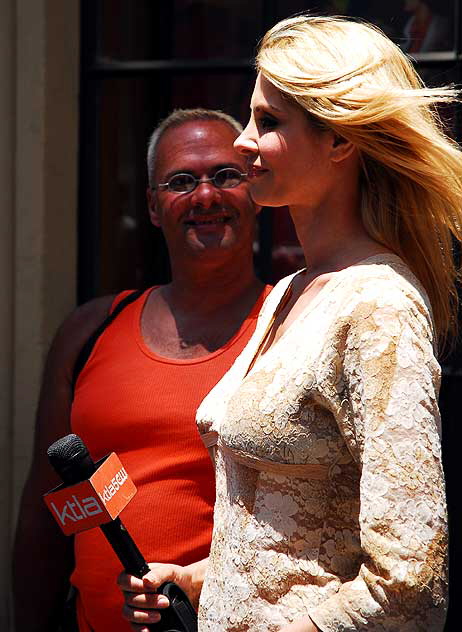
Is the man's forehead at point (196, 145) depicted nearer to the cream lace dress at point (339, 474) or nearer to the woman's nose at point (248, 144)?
the woman's nose at point (248, 144)

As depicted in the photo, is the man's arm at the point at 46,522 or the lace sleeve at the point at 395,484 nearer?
the lace sleeve at the point at 395,484

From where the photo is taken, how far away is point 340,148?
179 cm

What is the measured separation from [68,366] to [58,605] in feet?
2.16

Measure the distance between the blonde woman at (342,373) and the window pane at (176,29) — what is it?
158 cm

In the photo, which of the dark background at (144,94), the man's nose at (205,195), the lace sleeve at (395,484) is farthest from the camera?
the dark background at (144,94)

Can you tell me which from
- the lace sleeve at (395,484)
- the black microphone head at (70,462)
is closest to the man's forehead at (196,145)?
the black microphone head at (70,462)

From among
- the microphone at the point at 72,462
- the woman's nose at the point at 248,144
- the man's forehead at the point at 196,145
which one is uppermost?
the woman's nose at the point at 248,144

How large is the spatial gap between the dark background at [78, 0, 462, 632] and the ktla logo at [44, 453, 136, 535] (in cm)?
151

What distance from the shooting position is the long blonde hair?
5.64 feet

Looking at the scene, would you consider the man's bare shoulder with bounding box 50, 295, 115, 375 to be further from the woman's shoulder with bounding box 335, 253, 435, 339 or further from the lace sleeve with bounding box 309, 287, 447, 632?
the lace sleeve with bounding box 309, 287, 447, 632

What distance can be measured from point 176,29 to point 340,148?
1.85 meters

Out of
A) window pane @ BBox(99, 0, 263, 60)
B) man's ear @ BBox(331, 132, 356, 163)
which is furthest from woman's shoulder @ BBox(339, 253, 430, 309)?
window pane @ BBox(99, 0, 263, 60)

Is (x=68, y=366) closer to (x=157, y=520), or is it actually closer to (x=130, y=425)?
(x=130, y=425)

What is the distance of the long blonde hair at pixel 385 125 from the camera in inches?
67.7
